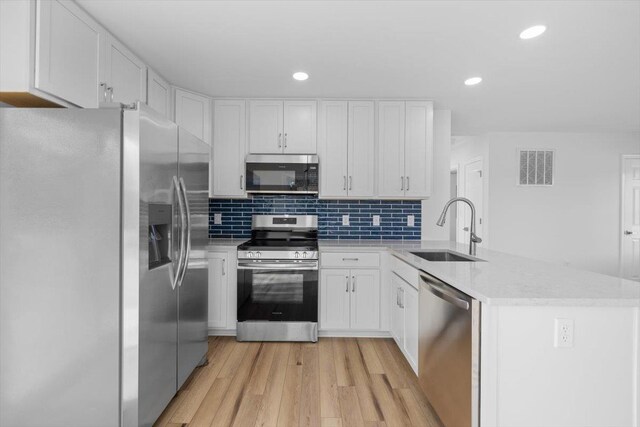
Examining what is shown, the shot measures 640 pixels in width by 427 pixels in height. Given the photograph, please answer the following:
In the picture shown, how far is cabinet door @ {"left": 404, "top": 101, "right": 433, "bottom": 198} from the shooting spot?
3.56 metres

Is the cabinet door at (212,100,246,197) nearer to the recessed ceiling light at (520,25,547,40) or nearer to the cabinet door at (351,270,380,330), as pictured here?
the cabinet door at (351,270,380,330)

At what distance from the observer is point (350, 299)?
10.7ft

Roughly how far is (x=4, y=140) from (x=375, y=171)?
287cm

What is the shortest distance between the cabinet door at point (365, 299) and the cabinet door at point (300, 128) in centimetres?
138

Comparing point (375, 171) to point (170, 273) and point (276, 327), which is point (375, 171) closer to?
point (276, 327)

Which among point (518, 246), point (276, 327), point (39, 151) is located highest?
point (39, 151)

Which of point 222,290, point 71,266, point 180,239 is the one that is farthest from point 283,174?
point 71,266

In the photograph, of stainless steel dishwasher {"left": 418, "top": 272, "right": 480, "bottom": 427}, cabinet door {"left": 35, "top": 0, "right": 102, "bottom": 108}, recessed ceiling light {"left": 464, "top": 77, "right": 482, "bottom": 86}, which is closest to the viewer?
stainless steel dishwasher {"left": 418, "top": 272, "right": 480, "bottom": 427}

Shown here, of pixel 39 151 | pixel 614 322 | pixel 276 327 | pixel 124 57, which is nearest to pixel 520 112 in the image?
pixel 614 322

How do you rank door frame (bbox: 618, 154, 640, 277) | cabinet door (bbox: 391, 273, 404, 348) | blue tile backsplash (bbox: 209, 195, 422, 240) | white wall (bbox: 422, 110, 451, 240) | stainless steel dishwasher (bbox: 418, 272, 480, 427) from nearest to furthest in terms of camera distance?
stainless steel dishwasher (bbox: 418, 272, 480, 427)
cabinet door (bbox: 391, 273, 404, 348)
blue tile backsplash (bbox: 209, 195, 422, 240)
white wall (bbox: 422, 110, 451, 240)
door frame (bbox: 618, 154, 640, 277)

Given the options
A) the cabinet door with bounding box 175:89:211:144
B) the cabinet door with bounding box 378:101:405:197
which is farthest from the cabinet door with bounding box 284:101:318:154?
the cabinet door with bounding box 175:89:211:144

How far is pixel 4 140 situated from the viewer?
166cm

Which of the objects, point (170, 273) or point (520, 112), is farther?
point (520, 112)

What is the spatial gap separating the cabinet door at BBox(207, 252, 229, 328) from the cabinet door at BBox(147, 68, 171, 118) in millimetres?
1413
